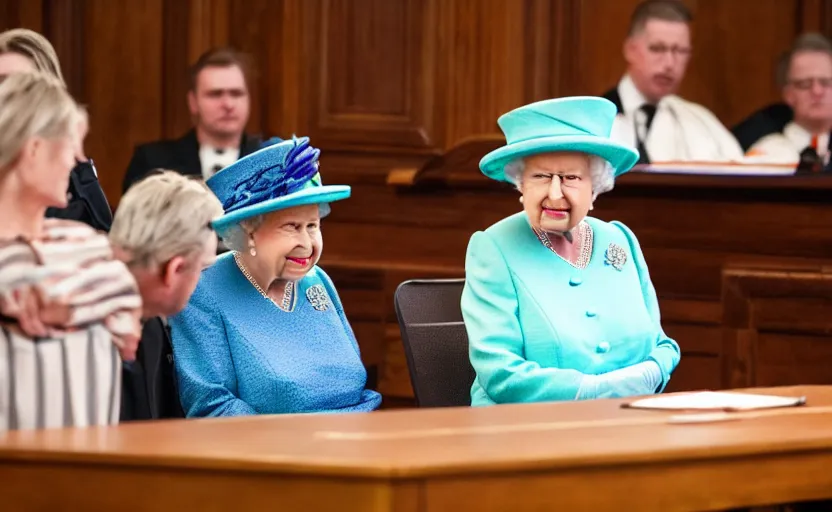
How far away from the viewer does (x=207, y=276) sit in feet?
11.3

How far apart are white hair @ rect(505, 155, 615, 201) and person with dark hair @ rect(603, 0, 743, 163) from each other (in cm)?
293

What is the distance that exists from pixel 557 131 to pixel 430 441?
4.17ft

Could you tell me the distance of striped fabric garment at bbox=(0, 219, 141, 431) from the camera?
2365 millimetres

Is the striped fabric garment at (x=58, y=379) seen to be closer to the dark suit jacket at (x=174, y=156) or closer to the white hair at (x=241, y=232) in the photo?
the white hair at (x=241, y=232)

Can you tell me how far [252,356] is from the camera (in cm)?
332

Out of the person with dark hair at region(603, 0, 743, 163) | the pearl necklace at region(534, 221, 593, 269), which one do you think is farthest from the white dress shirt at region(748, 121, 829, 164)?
the pearl necklace at region(534, 221, 593, 269)

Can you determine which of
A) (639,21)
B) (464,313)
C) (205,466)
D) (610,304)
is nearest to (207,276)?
(464,313)

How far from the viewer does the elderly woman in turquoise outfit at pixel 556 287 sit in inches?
Result: 130

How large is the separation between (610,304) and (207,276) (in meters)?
0.90

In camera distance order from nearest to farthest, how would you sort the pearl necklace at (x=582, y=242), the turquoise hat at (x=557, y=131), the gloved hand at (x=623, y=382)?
the gloved hand at (x=623, y=382) < the turquoise hat at (x=557, y=131) < the pearl necklace at (x=582, y=242)

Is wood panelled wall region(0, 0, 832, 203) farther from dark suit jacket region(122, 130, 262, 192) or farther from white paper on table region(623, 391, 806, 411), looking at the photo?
white paper on table region(623, 391, 806, 411)

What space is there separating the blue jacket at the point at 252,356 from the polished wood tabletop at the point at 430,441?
586 millimetres

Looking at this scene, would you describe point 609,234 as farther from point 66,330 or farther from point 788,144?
point 788,144

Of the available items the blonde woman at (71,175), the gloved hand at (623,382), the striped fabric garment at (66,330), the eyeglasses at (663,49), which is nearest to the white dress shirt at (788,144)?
the eyeglasses at (663,49)
